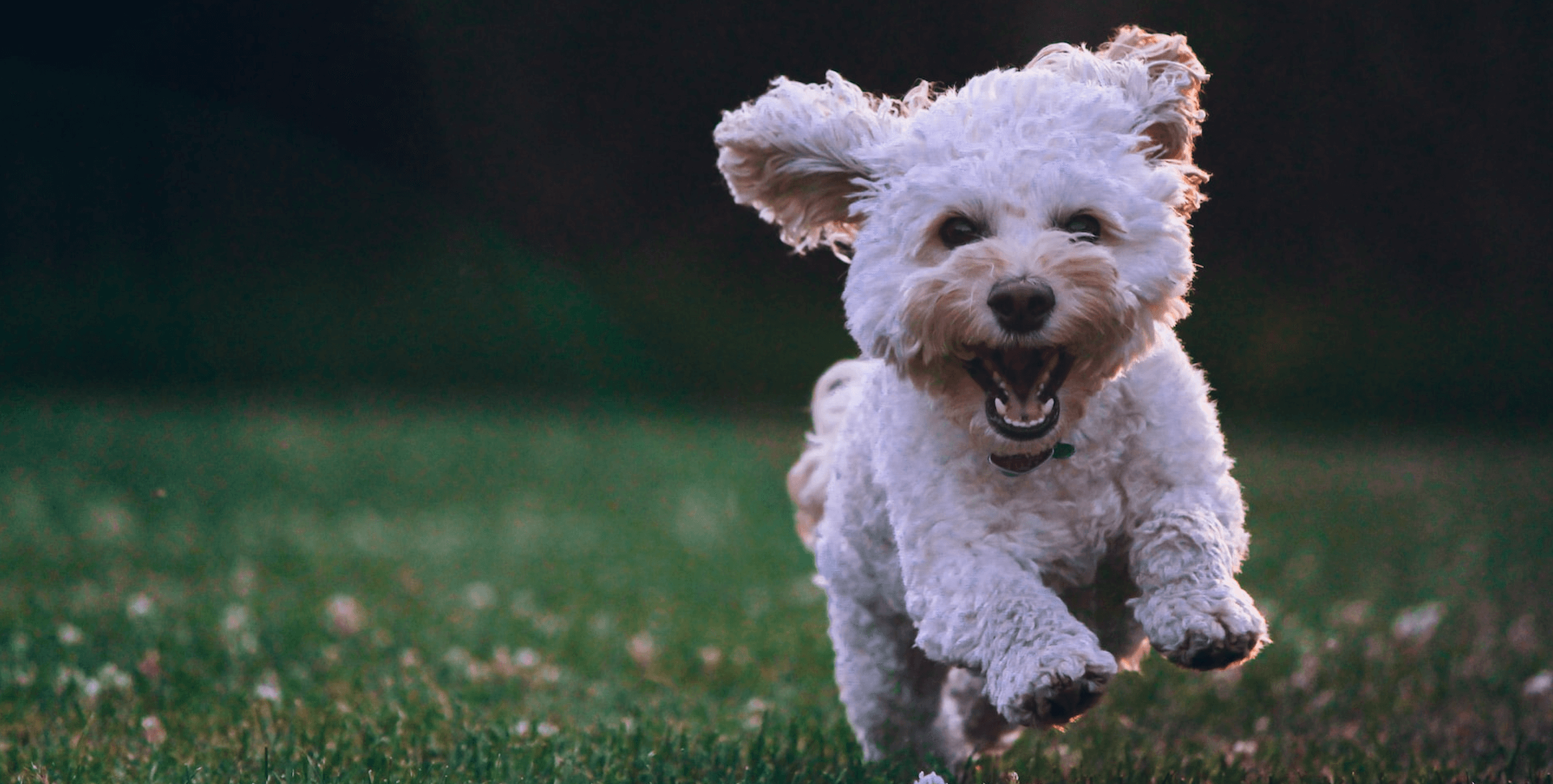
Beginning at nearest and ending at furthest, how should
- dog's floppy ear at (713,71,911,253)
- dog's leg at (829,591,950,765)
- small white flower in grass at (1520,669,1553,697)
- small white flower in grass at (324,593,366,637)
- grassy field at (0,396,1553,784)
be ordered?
dog's floppy ear at (713,71,911,253) → dog's leg at (829,591,950,765) → grassy field at (0,396,1553,784) → small white flower in grass at (1520,669,1553,697) → small white flower in grass at (324,593,366,637)

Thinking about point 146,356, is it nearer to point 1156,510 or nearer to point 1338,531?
point 1338,531

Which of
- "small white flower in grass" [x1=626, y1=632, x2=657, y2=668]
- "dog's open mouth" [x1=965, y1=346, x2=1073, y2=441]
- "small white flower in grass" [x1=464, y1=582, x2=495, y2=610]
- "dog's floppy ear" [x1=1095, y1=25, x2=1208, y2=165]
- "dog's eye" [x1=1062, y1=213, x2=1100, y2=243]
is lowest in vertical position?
"small white flower in grass" [x1=464, y1=582, x2=495, y2=610]

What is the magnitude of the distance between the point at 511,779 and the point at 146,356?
13.3 metres

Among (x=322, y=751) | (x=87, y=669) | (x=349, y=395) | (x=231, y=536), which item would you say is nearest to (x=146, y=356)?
(x=349, y=395)

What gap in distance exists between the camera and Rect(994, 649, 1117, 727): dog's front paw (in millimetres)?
2469

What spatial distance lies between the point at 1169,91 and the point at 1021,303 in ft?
2.54

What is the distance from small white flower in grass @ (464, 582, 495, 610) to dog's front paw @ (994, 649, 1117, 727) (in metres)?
3.92

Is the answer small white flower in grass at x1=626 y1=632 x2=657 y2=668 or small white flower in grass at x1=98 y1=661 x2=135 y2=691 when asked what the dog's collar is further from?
small white flower in grass at x1=98 y1=661 x2=135 y2=691

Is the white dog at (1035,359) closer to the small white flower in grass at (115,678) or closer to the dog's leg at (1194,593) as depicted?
the dog's leg at (1194,593)

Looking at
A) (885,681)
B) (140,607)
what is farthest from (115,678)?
(885,681)

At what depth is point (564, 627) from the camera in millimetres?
5691

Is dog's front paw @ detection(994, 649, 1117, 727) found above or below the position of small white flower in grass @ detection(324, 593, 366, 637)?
above

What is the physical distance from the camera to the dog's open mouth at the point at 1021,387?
2.69m

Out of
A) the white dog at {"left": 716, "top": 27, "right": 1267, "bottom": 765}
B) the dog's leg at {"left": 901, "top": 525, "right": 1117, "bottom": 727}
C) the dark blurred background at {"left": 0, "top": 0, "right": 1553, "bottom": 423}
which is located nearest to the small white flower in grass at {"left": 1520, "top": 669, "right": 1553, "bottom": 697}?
the white dog at {"left": 716, "top": 27, "right": 1267, "bottom": 765}
